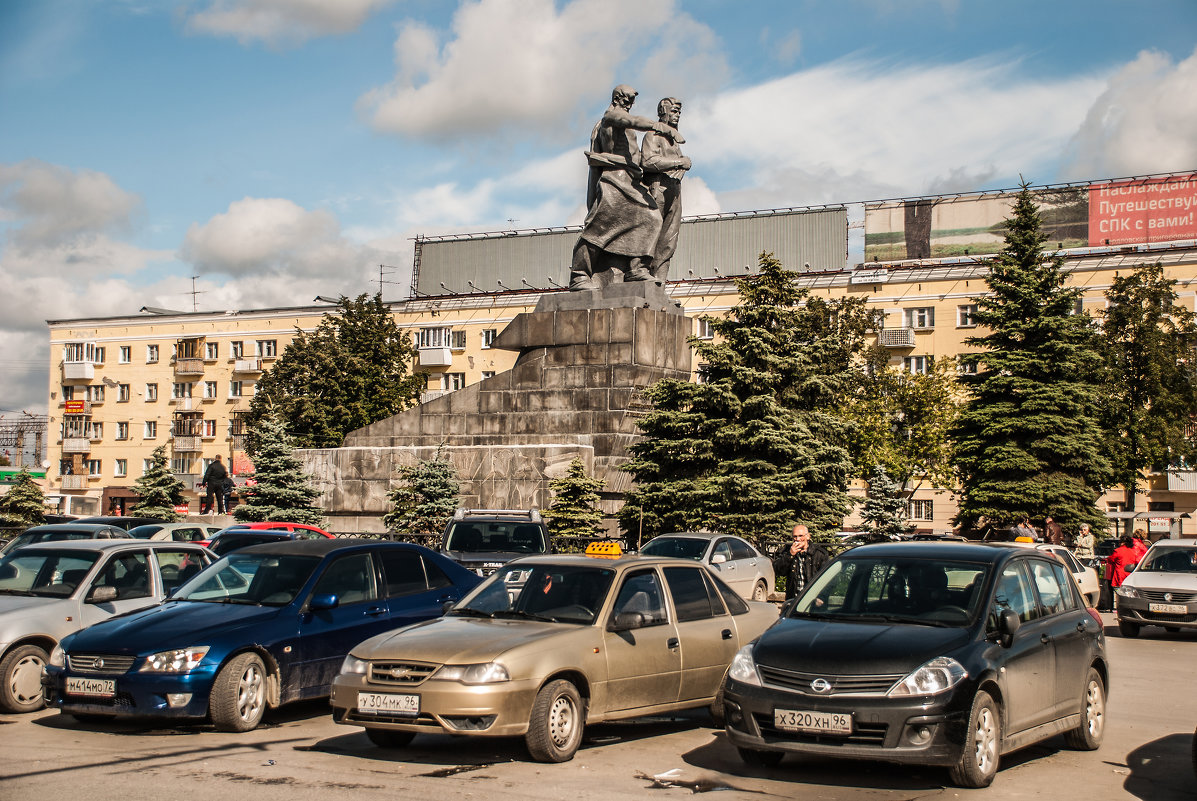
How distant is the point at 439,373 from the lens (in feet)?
211

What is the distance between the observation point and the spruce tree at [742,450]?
21328mm

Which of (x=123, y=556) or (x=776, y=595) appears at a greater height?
(x=123, y=556)

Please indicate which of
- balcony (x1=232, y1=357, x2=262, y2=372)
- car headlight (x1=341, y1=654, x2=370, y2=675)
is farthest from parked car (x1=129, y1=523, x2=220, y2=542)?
balcony (x1=232, y1=357, x2=262, y2=372)

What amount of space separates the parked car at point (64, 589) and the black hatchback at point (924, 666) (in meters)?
5.91

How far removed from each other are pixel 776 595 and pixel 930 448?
28.8m

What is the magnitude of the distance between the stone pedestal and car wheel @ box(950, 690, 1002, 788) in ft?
51.7

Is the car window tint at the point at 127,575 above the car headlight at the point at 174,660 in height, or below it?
above

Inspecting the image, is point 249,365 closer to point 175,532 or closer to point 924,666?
point 175,532

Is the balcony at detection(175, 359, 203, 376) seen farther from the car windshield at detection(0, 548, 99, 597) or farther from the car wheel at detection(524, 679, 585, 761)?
the car wheel at detection(524, 679, 585, 761)

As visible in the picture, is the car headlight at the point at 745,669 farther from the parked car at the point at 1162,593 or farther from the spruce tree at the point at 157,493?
the spruce tree at the point at 157,493

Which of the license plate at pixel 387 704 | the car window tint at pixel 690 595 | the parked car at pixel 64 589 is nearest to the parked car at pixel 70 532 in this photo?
the parked car at pixel 64 589

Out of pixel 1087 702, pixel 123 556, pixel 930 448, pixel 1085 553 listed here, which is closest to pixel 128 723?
→ pixel 123 556

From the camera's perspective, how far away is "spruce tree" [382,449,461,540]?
73.6 ft

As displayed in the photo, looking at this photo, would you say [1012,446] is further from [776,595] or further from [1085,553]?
[776,595]
